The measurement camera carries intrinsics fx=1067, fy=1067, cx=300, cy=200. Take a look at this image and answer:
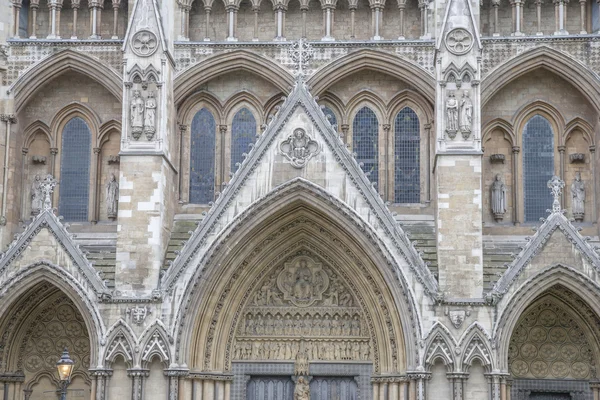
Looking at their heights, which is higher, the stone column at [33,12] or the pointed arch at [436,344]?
the stone column at [33,12]

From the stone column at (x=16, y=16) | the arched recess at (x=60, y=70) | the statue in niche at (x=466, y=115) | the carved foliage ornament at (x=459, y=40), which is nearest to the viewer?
the statue in niche at (x=466, y=115)

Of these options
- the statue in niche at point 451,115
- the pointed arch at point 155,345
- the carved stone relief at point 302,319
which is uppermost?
the statue in niche at point 451,115

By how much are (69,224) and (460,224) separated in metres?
9.03

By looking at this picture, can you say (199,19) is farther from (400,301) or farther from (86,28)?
(400,301)

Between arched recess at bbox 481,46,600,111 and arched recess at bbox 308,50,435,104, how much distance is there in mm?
1324

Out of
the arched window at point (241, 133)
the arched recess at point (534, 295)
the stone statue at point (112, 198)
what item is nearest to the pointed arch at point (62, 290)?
the stone statue at point (112, 198)

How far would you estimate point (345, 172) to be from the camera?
22.7 meters

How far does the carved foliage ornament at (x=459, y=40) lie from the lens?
23.1 metres

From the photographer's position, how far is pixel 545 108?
2456 cm

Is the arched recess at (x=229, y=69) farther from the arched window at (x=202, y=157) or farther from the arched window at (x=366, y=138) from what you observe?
the arched window at (x=366, y=138)

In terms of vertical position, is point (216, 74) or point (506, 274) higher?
point (216, 74)

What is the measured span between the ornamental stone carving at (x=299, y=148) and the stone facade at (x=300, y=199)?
0.14 feet

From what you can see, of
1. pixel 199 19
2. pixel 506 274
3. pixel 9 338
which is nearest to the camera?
pixel 506 274

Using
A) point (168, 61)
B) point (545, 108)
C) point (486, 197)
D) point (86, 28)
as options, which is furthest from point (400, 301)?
point (86, 28)
